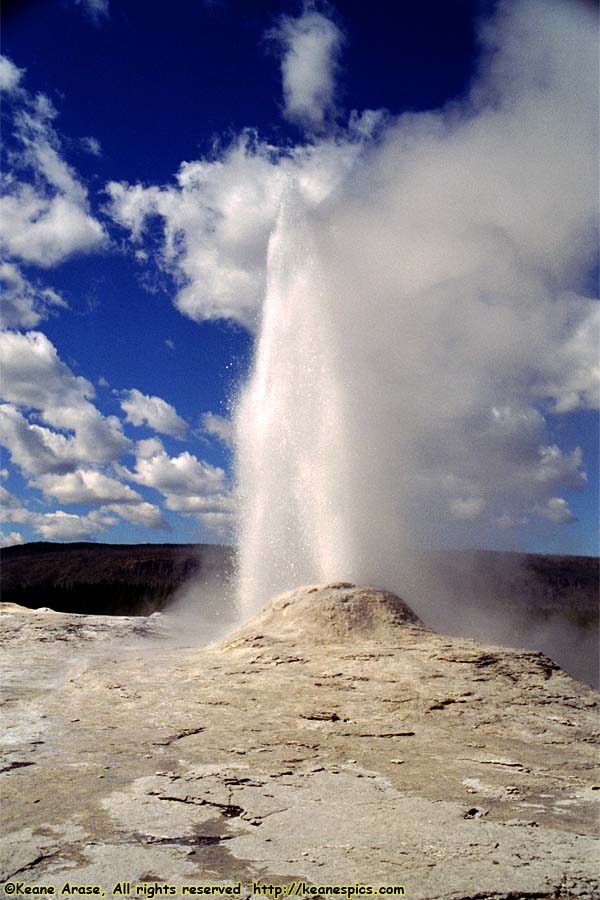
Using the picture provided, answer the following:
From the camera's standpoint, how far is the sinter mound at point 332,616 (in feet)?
33.6

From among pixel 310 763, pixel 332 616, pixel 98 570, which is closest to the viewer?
pixel 310 763

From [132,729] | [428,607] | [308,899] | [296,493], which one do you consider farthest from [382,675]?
[428,607]

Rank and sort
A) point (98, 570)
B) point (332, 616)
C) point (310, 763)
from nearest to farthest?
point (310, 763) → point (332, 616) → point (98, 570)

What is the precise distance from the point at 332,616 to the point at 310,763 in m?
5.02

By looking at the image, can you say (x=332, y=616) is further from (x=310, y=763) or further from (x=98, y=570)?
(x=98, y=570)

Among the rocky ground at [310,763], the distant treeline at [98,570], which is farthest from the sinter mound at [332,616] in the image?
the distant treeline at [98,570]

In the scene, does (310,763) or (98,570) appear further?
(98,570)

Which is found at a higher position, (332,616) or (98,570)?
(98,570)

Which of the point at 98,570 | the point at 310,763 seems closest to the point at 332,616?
the point at 310,763

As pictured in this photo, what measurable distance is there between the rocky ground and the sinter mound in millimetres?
37

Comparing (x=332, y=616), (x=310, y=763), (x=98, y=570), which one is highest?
(x=98, y=570)

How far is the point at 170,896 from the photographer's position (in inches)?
124

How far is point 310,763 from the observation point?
5.56m

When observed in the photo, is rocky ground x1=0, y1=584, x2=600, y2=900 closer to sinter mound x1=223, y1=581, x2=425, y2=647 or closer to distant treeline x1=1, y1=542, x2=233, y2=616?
sinter mound x1=223, y1=581, x2=425, y2=647
